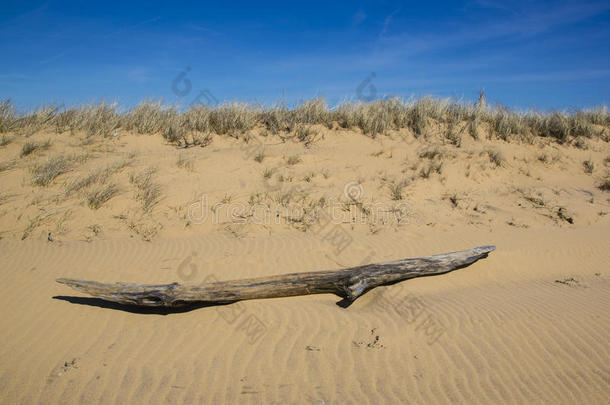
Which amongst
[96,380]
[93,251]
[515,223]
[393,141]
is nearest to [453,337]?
[96,380]

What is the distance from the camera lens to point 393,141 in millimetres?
10023

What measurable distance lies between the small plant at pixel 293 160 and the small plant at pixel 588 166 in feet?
23.9

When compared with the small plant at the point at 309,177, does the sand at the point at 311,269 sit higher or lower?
lower

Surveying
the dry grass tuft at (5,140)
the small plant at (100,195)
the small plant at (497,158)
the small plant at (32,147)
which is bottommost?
the small plant at (100,195)

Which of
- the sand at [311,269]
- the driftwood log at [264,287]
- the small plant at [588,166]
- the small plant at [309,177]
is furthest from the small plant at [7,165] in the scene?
the small plant at [588,166]

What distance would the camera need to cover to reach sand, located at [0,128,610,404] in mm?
3016

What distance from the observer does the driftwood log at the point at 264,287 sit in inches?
151

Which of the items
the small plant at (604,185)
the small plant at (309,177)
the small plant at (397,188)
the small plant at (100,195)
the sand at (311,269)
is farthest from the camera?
the small plant at (604,185)

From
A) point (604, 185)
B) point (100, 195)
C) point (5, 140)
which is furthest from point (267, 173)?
point (604, 185)

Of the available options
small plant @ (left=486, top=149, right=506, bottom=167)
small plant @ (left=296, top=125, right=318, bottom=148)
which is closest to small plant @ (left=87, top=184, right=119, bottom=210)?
small plant @ (left=296, top=125, right=318, bottom=148)

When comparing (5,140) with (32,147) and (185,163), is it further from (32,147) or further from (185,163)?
(185,163)

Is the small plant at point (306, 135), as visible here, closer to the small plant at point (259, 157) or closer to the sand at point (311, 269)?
the sand at point (311, 269)

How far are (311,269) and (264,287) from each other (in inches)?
51.4

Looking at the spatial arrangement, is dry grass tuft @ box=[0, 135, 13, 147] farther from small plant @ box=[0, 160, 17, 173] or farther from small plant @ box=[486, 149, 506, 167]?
small plant @ box=[486, 149, 506, 167]
